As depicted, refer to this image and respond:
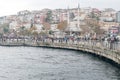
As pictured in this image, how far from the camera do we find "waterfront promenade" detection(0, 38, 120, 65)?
5397cm

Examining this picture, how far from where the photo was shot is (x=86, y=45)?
78.4 meters

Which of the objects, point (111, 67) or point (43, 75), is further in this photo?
point (111, 67)

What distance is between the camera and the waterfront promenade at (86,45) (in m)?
54.0

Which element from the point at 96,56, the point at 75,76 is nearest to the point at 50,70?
the point at 75,76

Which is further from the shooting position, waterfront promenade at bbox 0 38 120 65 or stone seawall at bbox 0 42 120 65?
waterfront promenade at bbox 0 38 120 65

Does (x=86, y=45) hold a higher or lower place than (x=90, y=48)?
higher

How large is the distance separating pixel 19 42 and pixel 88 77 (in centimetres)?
7493

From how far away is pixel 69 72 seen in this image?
155 ft

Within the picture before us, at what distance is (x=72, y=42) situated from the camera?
91875 millimetres

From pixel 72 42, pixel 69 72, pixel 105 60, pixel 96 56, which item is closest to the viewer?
pixel 69 72

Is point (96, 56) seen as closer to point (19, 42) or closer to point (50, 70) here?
point (50, 70)

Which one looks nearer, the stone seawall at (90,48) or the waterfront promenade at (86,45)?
the stone seawall at (90,48)

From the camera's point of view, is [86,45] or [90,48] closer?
[90,48]

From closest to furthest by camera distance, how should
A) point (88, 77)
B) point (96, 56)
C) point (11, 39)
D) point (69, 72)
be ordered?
point (88, 77) → point (69, 72) → point (96, 56) → point (11, 39)
